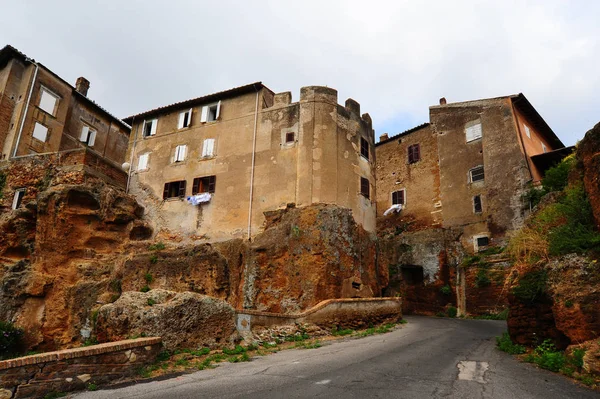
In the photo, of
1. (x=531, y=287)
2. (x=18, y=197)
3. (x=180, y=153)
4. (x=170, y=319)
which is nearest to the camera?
(x=531, y=287)

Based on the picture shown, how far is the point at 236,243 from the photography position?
1981 cm

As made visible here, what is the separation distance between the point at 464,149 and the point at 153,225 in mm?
21443

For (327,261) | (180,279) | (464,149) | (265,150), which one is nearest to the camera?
(327,261)

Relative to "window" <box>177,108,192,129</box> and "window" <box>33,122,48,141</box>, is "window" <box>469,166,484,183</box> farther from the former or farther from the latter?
"window" <box>33,122,48,141</box>

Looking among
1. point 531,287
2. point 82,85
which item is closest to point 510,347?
point 531,287

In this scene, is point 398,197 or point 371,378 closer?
point 371,378

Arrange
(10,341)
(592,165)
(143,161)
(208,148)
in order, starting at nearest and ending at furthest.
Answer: (592,165) → (10,341) → (208,148) → (143,161)

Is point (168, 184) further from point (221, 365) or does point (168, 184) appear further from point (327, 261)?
point (221, 365)

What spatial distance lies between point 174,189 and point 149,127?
5394 millimetres

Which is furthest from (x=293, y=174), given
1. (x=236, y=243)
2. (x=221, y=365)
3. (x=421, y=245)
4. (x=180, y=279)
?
(x=221, y=365)

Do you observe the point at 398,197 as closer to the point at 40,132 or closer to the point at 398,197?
the point at 398,197

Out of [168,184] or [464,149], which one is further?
[464,149]

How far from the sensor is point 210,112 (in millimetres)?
24406

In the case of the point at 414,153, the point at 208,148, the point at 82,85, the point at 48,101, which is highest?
the point at 82,85
